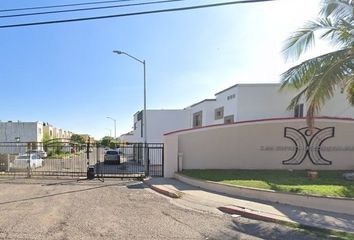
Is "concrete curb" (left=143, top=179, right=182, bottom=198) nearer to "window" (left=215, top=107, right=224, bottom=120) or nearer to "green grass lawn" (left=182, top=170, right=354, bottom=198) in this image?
"green grass lawn" (left=182, top=170, right=354, bottom=198)

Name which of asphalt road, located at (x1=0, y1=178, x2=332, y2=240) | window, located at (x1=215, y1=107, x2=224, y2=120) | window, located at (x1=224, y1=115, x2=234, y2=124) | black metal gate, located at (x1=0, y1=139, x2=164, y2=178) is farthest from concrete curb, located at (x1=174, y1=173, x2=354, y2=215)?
window, located at (x1=215, y1=107, x2=224, y2=120)

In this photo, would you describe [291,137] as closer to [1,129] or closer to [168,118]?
[168,118]

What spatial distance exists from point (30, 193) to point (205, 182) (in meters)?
6.97

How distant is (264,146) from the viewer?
18.4m

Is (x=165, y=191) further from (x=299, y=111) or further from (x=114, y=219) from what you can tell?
(x=299, y=111)

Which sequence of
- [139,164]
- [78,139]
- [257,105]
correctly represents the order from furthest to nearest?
[78,139] < [139,164] < [257,105]

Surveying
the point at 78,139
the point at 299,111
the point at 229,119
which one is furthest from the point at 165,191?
the point at 78,139

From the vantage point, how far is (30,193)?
45.6ft

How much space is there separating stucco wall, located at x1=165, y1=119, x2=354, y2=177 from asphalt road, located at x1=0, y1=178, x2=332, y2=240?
5.33 m

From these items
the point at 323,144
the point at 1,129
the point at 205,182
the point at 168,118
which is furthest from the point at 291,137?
the point at 1,129

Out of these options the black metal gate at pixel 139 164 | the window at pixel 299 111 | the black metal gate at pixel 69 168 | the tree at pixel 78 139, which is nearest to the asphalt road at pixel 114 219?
the black metal gate at pixel 139 164

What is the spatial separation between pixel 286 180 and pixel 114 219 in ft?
26.2

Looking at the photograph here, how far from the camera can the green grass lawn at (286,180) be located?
12.3 metres

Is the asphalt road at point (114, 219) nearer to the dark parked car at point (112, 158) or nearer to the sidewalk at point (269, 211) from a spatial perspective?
the sidewalk at point (269, 211)
